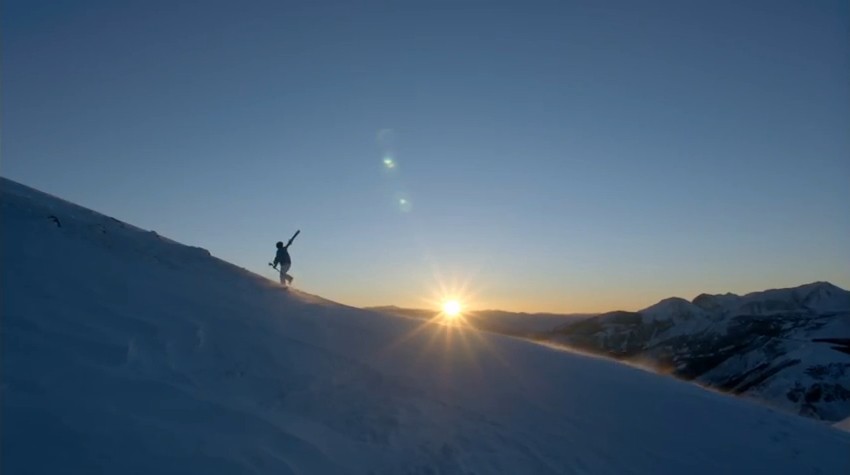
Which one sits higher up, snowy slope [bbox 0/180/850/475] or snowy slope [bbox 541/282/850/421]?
snowy slope [bbox 541/282/850/421]

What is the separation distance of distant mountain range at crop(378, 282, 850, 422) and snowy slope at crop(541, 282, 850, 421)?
145mm

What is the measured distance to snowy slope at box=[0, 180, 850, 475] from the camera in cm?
690

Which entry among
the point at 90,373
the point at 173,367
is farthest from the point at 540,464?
the point at 90,373

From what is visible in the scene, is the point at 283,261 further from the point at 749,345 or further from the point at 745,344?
the point at 745,344

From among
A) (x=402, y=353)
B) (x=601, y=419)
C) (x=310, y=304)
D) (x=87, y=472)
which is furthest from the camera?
(x=310, y=304)

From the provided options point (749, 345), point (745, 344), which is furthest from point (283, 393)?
point (745, 344)

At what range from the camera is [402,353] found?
40.7ft

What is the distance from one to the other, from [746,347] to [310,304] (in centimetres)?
13108

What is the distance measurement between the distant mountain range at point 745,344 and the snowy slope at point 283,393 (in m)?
8.07

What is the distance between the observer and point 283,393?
8.98 m

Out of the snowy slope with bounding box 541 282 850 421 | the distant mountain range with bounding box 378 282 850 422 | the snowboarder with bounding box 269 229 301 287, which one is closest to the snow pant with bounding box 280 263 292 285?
the snowboarder with bounding box 269 229 301 287

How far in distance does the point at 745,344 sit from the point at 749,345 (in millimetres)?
4812

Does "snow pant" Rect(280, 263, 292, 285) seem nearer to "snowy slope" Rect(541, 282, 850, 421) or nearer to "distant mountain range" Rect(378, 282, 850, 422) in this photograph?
"distant mountain range" Rect(378, 282, 850, 422)

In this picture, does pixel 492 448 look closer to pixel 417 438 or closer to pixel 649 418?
pixel 417 438
